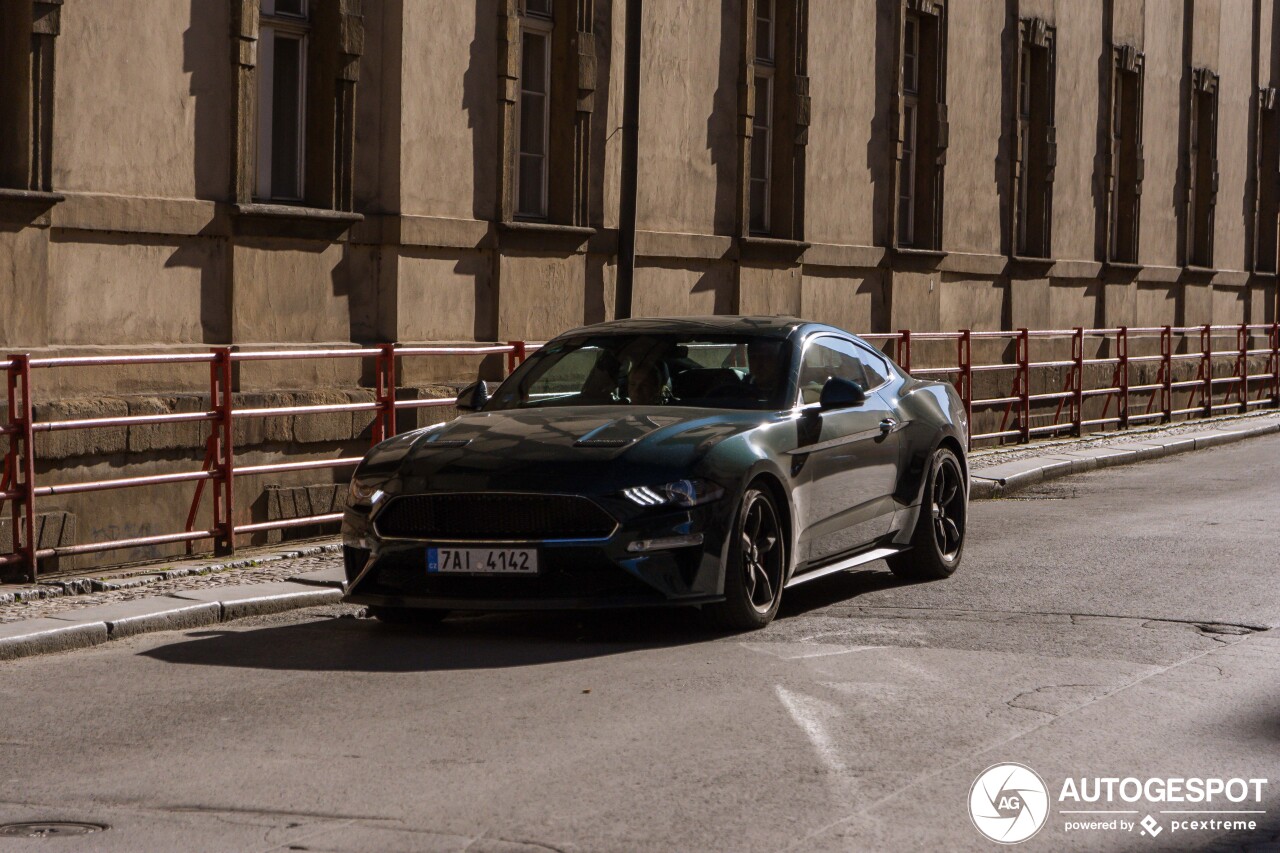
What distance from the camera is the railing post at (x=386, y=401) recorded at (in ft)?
43.3

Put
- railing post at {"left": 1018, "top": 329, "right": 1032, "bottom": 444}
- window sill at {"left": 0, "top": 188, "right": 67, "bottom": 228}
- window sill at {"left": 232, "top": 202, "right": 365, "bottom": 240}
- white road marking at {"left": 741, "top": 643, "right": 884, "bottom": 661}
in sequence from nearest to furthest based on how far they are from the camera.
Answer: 1. white road marking at {"left": 741, "top": 643, "right": 884, "bottom": 661}
2. window sill at {"left": 0, "top": 188, "right": 67, "bottom": 228}
3. window sill at {"left": 232, "top": 202, "right": 365, "bottom": 240}
4. railing post at {"left": 1018, "top": 329, "right": 1032, "bottom": 444}

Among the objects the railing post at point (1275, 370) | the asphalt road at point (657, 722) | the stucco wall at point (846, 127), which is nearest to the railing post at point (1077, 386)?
the stucco wall at point (846, 127)

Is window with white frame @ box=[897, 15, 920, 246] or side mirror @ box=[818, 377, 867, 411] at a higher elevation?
window with white frame @ box=[897, 15, 920, 246]

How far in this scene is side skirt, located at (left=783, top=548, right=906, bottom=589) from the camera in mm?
9695

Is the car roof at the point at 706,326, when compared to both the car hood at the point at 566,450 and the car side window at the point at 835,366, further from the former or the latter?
the car hood at the point at 566,450

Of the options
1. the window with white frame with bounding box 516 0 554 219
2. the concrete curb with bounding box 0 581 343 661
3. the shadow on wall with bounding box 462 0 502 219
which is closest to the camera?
the concrete curb with bounding box 0 581 343 661

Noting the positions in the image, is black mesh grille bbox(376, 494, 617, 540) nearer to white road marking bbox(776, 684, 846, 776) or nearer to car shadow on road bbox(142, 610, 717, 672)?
car shadow on road bbox(142, 610, 717, 672)

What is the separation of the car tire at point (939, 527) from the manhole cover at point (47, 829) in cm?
616

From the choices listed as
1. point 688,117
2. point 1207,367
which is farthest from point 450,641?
point 1207,367

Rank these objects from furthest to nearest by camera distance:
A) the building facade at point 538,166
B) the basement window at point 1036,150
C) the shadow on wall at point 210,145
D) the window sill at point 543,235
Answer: the basement window at point 1036,150, the window sill at point 543,235, the shadow on wall at point 210,145, the building facade at point 538,166

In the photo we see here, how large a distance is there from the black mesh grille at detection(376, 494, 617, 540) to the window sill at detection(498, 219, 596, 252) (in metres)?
7.89

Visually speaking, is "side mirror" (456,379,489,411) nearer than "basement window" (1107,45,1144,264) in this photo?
Yes

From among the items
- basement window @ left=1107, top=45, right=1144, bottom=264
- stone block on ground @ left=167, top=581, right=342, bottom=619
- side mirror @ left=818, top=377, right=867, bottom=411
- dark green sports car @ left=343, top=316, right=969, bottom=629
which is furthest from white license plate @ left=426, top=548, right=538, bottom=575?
basement window @ left=1107, top=45, right=1144, bottom=264

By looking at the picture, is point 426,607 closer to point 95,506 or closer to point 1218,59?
point 95,506
